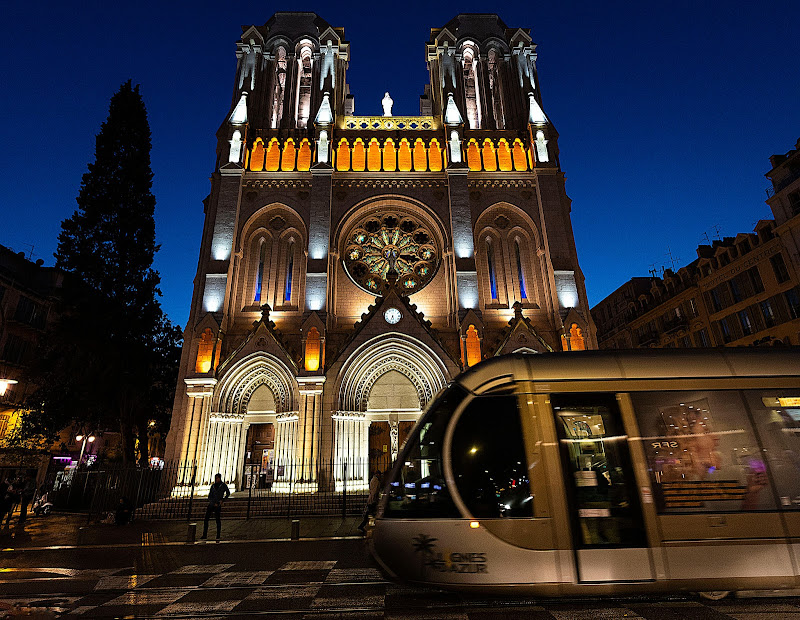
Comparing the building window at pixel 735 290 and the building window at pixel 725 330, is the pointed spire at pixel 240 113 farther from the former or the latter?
the building window at pixel 725 330

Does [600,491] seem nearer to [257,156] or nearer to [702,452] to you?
[702,452]

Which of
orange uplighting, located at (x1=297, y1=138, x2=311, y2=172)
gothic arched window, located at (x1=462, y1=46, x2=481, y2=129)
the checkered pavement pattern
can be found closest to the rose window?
orange uplighting, located at (x1=297, y1=138, x2=311, y2=172)

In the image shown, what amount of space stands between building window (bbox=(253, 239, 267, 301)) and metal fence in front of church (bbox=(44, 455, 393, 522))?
8238 millimetres

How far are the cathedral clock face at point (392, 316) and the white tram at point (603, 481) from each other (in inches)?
549

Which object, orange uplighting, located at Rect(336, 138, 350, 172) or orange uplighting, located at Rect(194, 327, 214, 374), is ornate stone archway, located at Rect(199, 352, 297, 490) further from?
orange uplighting, located at Rect(336, 138, 350, 172)

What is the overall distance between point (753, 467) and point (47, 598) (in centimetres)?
878

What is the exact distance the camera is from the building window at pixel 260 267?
21.5 meters

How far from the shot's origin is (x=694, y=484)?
4.86 metres

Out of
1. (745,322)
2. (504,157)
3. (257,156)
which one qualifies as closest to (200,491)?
(257,156)

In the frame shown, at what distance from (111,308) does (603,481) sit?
20.6m

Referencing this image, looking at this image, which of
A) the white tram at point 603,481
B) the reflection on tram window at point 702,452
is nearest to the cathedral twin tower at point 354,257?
the white tram at point 603,481

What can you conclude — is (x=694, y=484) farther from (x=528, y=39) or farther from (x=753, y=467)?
(x=528, y=39)

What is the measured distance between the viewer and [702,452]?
4961 millimetres

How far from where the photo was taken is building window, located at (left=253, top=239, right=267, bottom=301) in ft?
70.6
